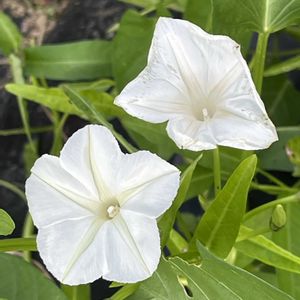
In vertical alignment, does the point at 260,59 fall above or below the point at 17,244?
above

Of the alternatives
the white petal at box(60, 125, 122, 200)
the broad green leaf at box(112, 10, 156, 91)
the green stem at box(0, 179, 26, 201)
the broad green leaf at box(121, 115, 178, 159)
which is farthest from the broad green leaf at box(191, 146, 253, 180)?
the green stem at box(0, 179, 26, 201)

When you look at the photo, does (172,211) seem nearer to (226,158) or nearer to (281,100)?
(226,158)

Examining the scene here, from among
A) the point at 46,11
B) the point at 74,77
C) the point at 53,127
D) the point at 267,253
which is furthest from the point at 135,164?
the point at 46,11

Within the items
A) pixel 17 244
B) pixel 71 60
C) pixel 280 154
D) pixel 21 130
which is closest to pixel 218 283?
pixel 17 244

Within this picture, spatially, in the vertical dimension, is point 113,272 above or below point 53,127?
above

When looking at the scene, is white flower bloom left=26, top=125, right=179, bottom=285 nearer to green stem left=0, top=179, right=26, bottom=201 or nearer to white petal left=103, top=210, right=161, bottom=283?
white petal left=103, top=210, right=161, bottom=283

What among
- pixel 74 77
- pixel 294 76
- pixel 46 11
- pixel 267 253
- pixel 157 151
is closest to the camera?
pixel 267 253

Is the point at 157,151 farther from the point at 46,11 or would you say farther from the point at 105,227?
the point at 46,11
